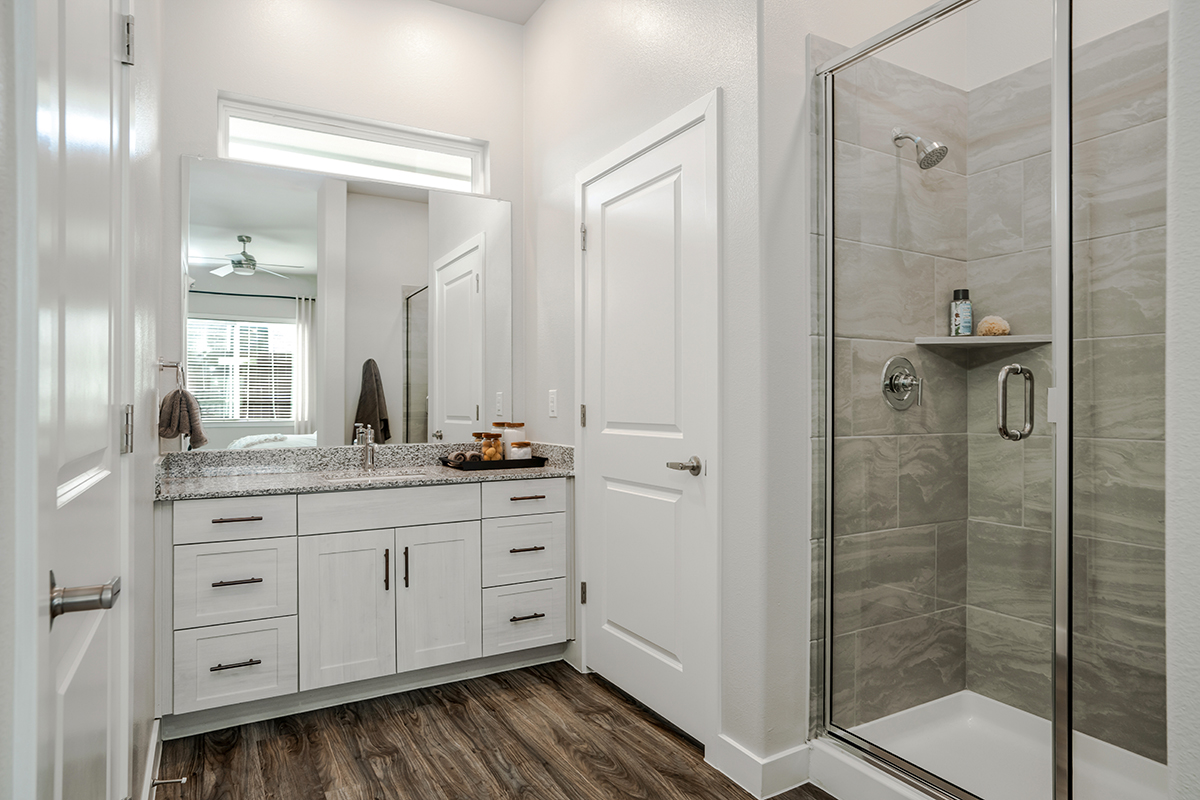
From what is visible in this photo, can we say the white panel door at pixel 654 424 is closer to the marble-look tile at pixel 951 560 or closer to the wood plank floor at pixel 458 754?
the wood plank floor at pixel 458 754

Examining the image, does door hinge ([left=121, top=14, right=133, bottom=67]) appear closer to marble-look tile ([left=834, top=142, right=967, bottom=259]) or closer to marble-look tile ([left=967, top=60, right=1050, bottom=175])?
marble-look tile ([left=834, top=142, right=967, bottom=259])

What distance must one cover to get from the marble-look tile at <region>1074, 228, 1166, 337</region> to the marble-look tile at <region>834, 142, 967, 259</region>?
0.46 m

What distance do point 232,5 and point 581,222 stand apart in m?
1.68

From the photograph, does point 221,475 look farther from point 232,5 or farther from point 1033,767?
point 1033,767

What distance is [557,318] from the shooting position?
10.1 feet

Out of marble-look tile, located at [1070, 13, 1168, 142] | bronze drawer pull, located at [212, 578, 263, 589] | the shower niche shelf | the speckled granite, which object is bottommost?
bronze drawer pull, located at [212, 578, 263, 589]

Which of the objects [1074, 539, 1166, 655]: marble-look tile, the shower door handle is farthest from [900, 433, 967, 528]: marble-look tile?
[1074, 539, 1166, 655]: marble-look tile

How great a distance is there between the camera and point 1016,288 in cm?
180

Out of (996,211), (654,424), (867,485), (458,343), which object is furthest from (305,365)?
(996,211)

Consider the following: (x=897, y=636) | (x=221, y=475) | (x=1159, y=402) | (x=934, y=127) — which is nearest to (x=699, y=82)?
(x=934, y=127)

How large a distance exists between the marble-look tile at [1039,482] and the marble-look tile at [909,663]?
432mm

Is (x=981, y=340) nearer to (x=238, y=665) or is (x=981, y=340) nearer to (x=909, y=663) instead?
(x=909, y=663)

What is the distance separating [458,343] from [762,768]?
2.19 m

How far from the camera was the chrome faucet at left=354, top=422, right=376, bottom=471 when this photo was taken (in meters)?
3.01
